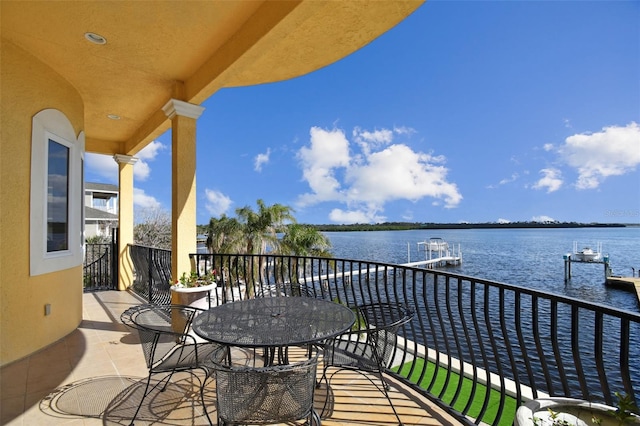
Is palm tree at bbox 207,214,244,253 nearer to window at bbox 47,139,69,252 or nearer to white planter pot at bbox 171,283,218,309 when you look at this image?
window at bbox 47,139,69,252

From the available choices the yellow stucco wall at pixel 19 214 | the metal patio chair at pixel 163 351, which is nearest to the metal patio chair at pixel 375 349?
the metal patio chair at pixel 163 351

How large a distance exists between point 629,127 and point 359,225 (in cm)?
3605

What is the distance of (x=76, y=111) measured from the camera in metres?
4.25

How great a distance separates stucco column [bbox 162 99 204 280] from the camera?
3934 millimetres

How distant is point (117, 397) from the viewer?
2.50m

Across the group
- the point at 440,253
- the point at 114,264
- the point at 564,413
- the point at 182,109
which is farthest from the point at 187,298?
the point at 440,253

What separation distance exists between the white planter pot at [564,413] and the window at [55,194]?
14.1 feet

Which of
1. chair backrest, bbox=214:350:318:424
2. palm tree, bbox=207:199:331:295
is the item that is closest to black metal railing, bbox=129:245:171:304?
chair backrest, bbox=214:350:318:424

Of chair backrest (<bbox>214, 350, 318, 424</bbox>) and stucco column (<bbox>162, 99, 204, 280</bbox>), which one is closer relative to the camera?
chair backrest (<bbox>214, 350, 318, 424</bbox>)

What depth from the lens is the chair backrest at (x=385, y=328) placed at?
81.0 inches

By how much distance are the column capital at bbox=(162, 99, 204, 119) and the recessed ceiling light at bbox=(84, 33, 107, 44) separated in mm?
886

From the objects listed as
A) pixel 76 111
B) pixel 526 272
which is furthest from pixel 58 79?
pixel 526 272

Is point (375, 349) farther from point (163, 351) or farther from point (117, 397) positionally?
point (117, 397)

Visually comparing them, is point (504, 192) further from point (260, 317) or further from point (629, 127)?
point (260, 317)
